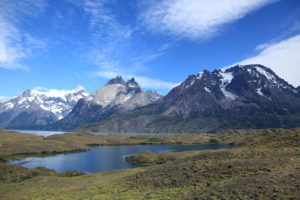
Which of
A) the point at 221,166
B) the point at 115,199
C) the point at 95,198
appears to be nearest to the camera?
the point at 115,199

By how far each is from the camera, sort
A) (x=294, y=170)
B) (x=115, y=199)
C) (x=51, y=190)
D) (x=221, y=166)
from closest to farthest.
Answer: (x=294, y=170), (x=115, y=199), (x=221, y=166), (x=51, y=190)

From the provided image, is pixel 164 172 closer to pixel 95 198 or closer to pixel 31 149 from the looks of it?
pixel 95 198

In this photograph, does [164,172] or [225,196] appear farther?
[164,172]

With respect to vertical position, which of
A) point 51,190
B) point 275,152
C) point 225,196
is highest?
point 275,152

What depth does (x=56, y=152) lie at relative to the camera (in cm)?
18338

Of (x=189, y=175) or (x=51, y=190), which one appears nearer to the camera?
(x=189, y=175)

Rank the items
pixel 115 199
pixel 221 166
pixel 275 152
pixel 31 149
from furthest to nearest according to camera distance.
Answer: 1. pixel 31 149
2. pixel 275 152
3. pixel 221 166
4. pixel 115 199

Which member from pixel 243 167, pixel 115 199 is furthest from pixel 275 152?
pixel 115 199

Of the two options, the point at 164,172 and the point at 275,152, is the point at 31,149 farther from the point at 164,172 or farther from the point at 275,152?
the point at 275,152

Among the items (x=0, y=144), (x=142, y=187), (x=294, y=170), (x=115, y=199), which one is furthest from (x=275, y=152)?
(x=0, y=144)

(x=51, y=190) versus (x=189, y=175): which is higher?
(x=189, y=175)

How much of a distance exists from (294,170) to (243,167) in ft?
29.8

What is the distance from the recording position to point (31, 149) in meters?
178

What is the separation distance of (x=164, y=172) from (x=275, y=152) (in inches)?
897
